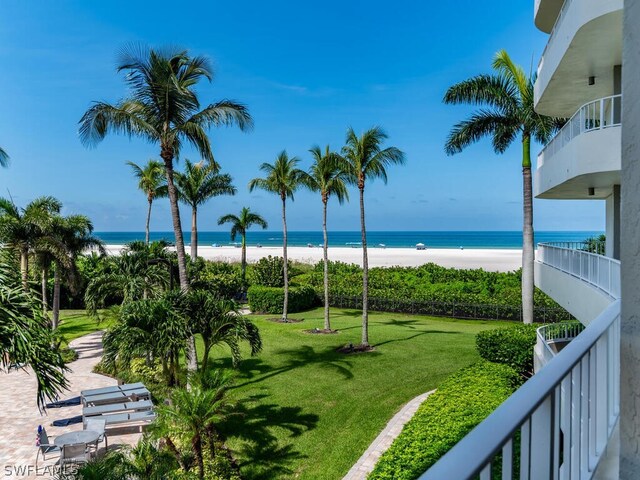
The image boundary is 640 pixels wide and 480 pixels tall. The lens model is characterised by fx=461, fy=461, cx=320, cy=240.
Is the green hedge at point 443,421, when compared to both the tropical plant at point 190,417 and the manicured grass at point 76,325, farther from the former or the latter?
the manicured grass at point 76,325

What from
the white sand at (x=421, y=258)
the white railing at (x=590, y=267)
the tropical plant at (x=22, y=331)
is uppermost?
the white railing at (x=590, y=267)

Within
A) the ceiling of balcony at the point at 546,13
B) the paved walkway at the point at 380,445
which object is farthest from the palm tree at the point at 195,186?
the paved walkway at the point at 380,445

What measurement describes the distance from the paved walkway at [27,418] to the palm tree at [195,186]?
1219cm

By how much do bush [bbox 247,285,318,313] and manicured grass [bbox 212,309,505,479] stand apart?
5865 millimetres

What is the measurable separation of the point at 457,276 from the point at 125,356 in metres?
28.3

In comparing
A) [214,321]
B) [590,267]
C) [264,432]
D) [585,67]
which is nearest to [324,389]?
[264,432]

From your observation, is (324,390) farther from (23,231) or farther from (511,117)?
(23,231)

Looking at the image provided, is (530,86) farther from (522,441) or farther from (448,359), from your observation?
(522,441)

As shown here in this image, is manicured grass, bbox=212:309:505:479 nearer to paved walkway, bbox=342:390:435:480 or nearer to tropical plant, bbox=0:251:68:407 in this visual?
paved walkway, bbox=342:390:435:480

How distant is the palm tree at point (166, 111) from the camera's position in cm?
1400

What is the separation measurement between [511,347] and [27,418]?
560 inches

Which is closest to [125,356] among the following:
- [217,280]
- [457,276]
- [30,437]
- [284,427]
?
[30,437]

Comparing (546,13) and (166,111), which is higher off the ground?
(546,13)

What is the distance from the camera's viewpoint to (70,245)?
898 inches
